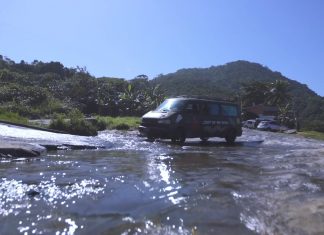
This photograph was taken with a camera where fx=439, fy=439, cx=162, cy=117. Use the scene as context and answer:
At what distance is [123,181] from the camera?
6.53m

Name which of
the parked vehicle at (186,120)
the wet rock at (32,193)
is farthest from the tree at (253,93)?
the wet rock at (32,193)

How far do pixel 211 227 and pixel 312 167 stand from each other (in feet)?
16.2

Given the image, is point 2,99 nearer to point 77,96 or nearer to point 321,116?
point 77,96

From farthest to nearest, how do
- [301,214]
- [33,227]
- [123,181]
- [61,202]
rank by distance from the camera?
[123,181], [61,202], [301,214], [33,227]

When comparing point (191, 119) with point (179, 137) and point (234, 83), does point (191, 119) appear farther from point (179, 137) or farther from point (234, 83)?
point (234, 83)

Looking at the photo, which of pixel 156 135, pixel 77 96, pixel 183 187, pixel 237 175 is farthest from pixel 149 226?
pixel 77 96

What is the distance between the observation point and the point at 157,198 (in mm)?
5414

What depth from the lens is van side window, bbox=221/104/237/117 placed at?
1788 cm

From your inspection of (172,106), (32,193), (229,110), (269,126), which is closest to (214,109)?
(229,110)

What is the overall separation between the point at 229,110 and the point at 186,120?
3131 mm

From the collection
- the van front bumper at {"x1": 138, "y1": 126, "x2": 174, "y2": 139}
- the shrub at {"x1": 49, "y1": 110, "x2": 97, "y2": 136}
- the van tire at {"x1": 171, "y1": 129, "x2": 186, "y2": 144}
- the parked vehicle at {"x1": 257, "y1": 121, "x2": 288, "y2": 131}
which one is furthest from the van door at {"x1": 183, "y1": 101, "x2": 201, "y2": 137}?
the parked vehicle at {"x1": 257, "y1": 121, "x2": 288, "y2": 131}

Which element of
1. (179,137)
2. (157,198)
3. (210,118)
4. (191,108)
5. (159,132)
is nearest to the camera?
(157,198)

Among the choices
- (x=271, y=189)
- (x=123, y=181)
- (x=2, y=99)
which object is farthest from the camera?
(x=2, y=99)

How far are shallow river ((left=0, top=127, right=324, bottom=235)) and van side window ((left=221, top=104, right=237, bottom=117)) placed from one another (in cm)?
916
